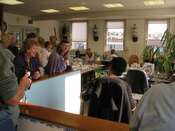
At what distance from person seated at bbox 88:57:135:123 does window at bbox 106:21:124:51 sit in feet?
29.8

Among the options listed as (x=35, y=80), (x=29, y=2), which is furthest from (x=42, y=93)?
(x=29, y=2)

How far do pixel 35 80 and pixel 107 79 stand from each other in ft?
3.17

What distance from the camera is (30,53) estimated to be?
10.4 ft

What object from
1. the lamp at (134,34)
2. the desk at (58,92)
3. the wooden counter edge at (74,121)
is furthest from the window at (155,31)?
the wooden counter edge at (74,121)

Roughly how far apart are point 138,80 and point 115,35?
6.98 meters

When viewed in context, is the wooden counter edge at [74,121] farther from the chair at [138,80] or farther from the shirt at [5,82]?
the chair at [138,80]

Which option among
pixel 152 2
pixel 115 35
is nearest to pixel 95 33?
pixel 115 35

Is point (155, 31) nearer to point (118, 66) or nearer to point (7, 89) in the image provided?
point (118, 66)

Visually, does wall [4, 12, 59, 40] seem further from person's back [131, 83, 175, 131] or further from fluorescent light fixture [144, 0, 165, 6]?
person's back [131, 83, 175, 131]

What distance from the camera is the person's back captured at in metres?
0.92

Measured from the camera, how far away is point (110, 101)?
2707mm

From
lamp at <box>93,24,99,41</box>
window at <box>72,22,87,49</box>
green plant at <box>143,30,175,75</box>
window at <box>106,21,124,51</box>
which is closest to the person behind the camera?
green plant at <box>143,30,175,75</box>

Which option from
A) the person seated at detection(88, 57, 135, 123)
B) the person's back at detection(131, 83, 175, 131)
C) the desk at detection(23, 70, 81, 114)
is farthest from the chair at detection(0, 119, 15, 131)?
the desk at detection(23, 70, 81, 114)

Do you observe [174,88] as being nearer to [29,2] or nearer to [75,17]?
[29,2]
